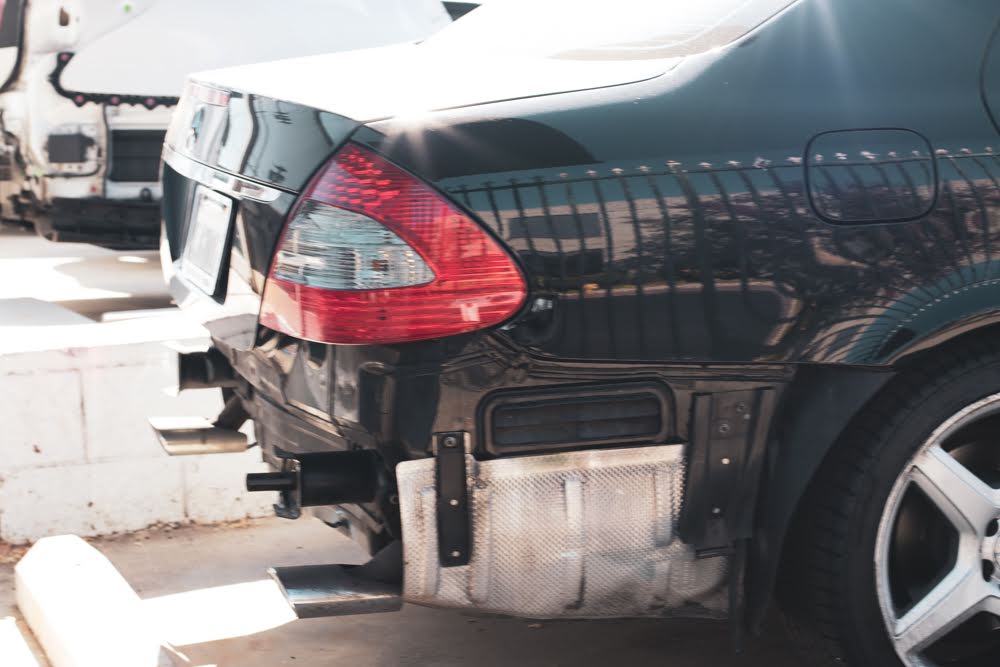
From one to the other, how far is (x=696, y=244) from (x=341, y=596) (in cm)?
90

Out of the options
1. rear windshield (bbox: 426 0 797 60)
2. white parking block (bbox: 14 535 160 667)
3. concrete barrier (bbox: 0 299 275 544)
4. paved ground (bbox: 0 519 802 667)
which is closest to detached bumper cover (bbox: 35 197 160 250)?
concrete barrier (bbox: 0 299 275 544)

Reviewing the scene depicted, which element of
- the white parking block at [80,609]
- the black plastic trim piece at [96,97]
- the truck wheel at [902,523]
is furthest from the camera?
A: the black plastic trim piece at [96,97]

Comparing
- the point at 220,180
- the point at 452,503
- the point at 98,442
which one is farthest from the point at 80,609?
the point at 452,503

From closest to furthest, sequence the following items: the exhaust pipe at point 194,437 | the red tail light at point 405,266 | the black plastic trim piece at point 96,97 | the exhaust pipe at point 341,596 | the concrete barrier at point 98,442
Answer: the red tail light at point 405,266 → the exhaust pipe at point 341,596 → the exhaust pipe at point 194,437 → the concrete barrier at point 98,442 → the black plastic trim piece at point 96,97

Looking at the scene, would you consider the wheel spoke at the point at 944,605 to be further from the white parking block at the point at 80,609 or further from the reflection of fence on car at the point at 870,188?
the white parking block at the point at 80,609

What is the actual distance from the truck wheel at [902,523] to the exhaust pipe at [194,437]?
4.47ft

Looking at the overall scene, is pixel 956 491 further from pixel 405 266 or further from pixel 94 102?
pixel 94 102

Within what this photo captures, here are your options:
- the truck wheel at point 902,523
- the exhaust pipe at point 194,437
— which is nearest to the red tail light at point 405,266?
the truck wheel at point 902,523

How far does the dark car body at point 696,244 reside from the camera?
2.27 metres

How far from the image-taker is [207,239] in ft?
9.07

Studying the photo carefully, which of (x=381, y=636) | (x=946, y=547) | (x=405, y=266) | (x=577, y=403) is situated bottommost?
(x=381, y=636)

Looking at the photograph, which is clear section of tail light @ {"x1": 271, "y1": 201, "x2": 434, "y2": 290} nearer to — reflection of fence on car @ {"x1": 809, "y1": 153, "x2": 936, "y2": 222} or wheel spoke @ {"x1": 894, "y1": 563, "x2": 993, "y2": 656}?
reflection of fence on car @ {"x1": 809, "y1": 153, "x2": 936, "y2": 222}

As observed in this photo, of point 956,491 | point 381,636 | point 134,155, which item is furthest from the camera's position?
point 134,155

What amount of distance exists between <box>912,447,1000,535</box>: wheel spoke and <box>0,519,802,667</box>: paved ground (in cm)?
70
